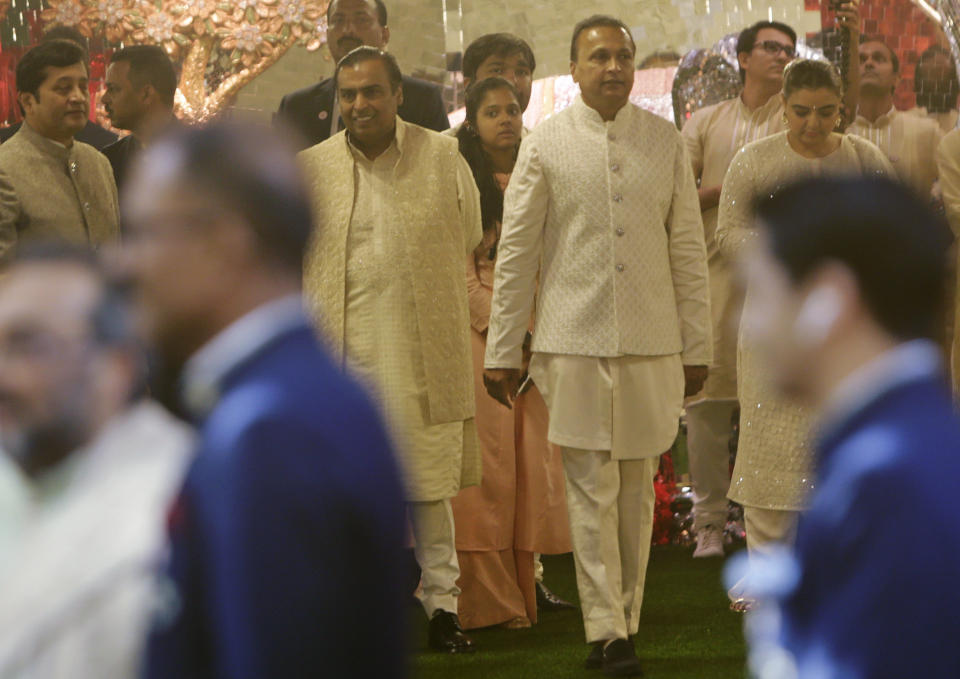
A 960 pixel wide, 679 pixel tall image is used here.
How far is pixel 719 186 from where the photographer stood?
6391 millimetres

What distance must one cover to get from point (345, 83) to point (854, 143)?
1623 millimetres

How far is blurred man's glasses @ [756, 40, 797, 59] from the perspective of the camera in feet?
21.7

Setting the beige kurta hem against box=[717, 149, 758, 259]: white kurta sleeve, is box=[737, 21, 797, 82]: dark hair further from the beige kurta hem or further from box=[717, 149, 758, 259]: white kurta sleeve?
the beige kurta hem

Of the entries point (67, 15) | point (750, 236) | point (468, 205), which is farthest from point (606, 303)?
point (67, 15)

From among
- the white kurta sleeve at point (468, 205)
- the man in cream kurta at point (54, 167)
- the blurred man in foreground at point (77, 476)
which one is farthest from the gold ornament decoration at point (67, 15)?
the blurred man in foreground at point (77, 476)

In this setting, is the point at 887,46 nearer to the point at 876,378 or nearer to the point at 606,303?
the point at 606,303

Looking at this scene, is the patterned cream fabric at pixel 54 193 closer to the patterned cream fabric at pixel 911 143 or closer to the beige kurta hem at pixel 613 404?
the beige kurta hem at pixel 613 404

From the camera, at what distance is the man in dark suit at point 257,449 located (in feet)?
4.82

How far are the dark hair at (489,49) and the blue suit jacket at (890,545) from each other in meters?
4.82

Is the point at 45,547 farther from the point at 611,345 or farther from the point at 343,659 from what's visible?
the point at 611,345

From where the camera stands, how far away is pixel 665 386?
4.70 metres

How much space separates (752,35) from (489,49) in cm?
116

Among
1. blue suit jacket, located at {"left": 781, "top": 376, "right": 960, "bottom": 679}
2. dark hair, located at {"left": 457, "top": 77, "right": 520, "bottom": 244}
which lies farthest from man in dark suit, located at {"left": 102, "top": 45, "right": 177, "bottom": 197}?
blue suit jacket, located at {"left": 781, "top": 376, "right": 960, "bottom": 679}

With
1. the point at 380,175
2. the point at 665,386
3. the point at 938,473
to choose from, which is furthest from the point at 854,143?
the point at 938,473
